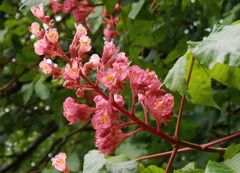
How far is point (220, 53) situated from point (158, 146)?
1905mm

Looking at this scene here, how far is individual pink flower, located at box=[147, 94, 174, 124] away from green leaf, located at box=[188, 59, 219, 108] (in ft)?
0.25

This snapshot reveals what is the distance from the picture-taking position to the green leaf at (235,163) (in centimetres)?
145

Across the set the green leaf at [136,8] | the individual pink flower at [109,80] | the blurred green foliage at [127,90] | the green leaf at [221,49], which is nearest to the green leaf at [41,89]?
the blurred green foliage at [127,90]

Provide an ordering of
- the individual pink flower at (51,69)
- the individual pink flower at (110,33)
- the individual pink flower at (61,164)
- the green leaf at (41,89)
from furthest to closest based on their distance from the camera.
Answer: the green leaf at (41,89) < the individual pink flower at (110,33) < the individual pink flower at (61,164) < the individual pink flower at (51,69)

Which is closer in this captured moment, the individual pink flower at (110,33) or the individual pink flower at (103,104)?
the individual pink flower at (103,104)

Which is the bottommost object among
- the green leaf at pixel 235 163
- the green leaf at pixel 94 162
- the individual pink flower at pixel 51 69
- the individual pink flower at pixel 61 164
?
the individual pink flower at pixel 61 164

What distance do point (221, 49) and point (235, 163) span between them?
1.09 ft

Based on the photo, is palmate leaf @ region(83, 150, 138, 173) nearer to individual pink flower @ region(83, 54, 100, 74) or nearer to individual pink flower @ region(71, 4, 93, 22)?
individual pink flower @ region(83, 54, 100, 74)

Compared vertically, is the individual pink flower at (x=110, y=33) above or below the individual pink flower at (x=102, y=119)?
below

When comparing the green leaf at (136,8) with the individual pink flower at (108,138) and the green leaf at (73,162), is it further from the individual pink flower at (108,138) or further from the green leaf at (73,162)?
the individual pink flower at (108,138)

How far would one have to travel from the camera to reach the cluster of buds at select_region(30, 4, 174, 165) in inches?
59.7

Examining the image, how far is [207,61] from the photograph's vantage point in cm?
142

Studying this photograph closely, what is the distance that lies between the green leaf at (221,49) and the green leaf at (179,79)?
0.39 ft

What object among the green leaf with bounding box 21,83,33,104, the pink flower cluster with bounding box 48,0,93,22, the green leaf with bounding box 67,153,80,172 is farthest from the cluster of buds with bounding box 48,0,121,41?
the green leaf with bounding box 67,153,80,172
